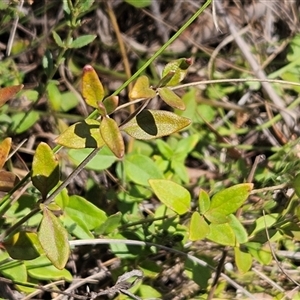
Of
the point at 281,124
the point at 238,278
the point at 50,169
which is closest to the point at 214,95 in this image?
the point at 281,124

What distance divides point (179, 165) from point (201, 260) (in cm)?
31

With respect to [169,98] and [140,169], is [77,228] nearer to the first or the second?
[140,169]

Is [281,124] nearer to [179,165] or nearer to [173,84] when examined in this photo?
[179,165]

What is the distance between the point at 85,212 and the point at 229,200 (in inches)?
13.3

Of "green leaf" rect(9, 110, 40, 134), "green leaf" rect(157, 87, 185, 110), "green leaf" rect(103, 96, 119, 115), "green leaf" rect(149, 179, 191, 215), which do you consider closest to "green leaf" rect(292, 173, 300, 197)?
"green leaf" rect(149, 179, 191, 215)

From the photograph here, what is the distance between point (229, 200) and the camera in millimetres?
1124

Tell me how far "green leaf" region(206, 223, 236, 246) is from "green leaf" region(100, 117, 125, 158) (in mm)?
390

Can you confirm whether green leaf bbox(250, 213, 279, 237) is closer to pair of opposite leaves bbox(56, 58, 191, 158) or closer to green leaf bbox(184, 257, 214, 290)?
green leaf bbox(184, 257, 214, 290)

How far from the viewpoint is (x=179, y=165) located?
4.97ft

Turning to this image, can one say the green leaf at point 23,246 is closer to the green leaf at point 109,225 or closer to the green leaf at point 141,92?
the green leaf at point 109,225

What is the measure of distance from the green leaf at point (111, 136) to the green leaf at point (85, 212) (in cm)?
46

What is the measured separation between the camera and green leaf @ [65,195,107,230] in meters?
1.27

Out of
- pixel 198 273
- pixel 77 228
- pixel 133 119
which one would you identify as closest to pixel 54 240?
pixel 133 119

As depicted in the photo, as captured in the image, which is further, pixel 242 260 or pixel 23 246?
pixel 242 260
